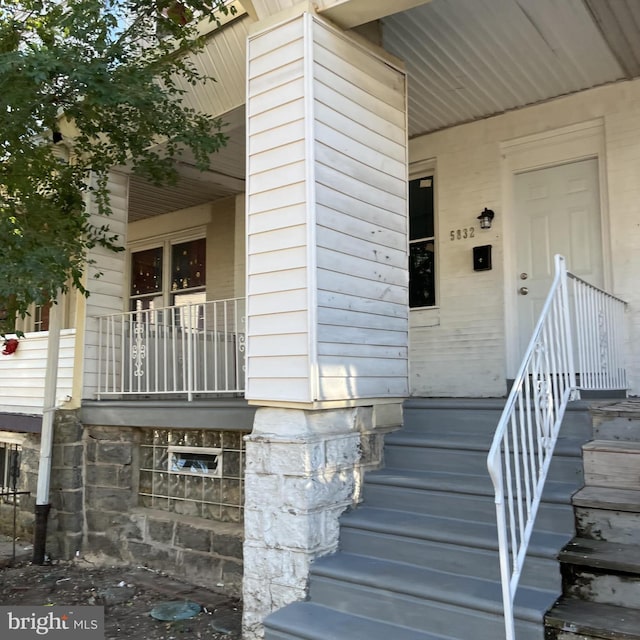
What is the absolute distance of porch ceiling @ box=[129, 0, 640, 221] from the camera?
431cm

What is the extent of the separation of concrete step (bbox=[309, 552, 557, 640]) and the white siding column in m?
0.20

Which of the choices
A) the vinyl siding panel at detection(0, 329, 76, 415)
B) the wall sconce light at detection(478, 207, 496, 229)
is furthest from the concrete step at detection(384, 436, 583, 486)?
the vinyl siding panel at detection(0, 329, 76, 415)

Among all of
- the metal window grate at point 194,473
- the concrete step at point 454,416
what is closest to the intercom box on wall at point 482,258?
the concrete step at point 454,416

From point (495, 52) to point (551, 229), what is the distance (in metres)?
1.63

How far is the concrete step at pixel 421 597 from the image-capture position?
9.23 ft

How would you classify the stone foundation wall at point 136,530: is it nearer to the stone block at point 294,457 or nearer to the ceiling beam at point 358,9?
the stone block at point 294,457

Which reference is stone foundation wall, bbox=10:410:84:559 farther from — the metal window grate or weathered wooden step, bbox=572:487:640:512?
weathered wooden step, bbox=572:487:640:512

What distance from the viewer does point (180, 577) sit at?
5.05m

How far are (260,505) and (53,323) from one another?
3330 mm

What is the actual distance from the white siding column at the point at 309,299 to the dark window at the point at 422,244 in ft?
6.31

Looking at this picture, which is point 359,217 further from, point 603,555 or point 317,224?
point 603,555

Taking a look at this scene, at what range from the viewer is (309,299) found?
3.66m

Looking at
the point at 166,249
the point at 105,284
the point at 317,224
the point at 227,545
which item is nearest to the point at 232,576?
the point at 227,545

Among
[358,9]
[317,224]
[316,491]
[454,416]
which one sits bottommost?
[316,491]
